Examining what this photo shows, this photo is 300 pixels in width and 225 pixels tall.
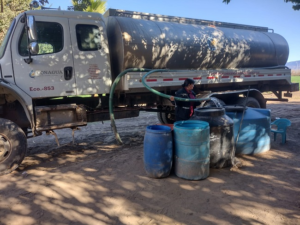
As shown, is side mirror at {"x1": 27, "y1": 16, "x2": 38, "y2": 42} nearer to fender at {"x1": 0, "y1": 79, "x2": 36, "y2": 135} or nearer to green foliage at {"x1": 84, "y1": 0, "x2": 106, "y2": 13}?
fender at {"x1": 0, "y1": 79, "x2": 36, "y2": 135}

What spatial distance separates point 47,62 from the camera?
207 inches

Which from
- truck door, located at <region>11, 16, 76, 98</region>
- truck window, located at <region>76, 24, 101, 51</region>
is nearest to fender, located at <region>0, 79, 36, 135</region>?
truck door, located at <region>11, 16, 76, 98</region>

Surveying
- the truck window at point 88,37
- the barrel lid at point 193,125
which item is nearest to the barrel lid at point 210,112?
the barrel lid at point 193,125

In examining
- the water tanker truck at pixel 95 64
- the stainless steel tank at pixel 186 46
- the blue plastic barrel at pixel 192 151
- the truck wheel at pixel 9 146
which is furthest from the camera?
the stainless steel tank at pixel 186 46

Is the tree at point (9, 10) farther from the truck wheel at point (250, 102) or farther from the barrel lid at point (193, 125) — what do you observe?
the barrel lid at point (193, 125)

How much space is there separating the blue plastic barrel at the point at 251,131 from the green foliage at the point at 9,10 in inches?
484

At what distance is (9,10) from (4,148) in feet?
38.2

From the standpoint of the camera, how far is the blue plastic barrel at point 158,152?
415 cm

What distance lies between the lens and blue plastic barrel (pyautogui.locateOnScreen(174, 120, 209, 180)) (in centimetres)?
406

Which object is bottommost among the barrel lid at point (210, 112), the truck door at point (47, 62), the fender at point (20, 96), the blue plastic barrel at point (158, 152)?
the blue plastic barrel at point (158, 152)

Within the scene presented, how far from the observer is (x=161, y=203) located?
3.50 metres

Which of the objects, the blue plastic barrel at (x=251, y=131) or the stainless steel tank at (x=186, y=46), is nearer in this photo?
the blue plastic barrel at (x=251, y=131)

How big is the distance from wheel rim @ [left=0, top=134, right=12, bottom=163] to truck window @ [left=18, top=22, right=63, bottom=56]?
1.63m

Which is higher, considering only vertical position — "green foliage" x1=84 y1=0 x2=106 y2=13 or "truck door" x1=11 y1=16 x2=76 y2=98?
"green foliage" x1=84 y1=0 x2=106 y2=13
